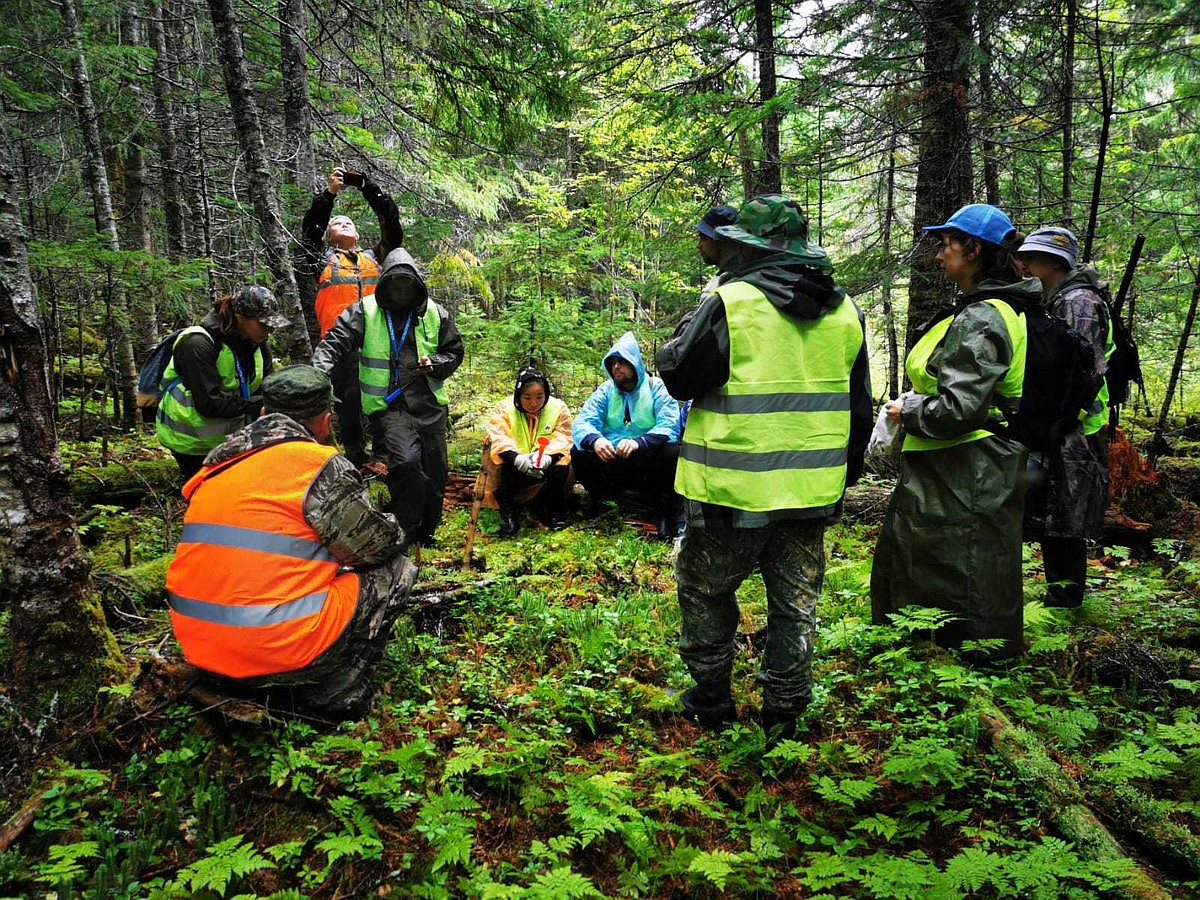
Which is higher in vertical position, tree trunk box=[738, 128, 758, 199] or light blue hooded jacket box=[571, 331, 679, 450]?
tree trunk box=[738, 128, 758, 199]

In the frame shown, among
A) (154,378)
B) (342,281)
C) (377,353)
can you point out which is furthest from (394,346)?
(154,378)

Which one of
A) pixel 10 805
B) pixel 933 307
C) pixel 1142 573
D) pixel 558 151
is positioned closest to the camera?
pixel 10 805

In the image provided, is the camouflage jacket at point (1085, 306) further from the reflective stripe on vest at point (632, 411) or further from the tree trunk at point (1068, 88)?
the reflective stripe on vest at point (632, 411)

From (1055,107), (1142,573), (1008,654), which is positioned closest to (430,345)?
(1008,654)

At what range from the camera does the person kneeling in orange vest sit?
2811mm

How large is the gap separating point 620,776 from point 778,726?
0.89 m

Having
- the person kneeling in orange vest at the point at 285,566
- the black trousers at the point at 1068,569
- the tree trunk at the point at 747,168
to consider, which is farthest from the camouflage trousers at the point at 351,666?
the tree trunk at the point at 747,168

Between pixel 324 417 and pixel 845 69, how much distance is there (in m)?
6.11

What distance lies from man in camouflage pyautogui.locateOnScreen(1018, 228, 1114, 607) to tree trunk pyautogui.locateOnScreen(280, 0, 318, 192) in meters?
6.51

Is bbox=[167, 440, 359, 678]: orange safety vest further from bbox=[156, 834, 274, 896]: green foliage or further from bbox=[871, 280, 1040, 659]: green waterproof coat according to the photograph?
bbox=[871, 280, 1040, 659]: green waterproof coat

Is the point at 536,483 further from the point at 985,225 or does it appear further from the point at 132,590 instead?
the point at 985,225

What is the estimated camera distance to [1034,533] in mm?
4438

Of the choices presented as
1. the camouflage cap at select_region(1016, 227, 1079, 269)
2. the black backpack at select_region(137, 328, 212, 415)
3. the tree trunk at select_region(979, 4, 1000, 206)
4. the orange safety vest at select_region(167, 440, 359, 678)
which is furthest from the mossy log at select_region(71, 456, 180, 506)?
the tree trunk at select_region(979, 4, 1000, 206)

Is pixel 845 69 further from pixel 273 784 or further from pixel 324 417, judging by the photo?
pixel 273 784
